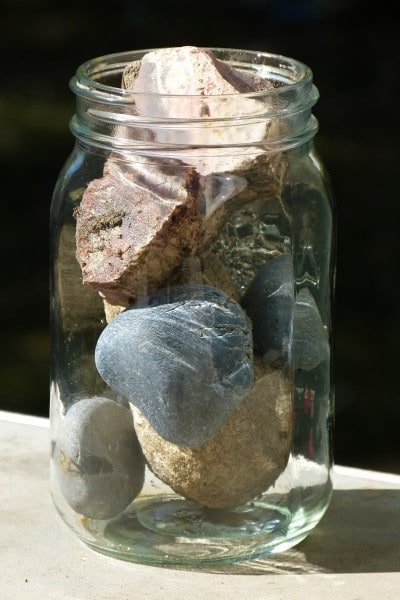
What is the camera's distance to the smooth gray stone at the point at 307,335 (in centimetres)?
115

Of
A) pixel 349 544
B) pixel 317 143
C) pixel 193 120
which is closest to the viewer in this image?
pixel 193 120

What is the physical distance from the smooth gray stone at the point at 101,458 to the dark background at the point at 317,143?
1.25 metres

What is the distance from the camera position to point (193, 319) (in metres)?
1.04

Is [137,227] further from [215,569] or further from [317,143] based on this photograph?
[317,143]

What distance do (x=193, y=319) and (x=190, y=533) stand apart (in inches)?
7.9

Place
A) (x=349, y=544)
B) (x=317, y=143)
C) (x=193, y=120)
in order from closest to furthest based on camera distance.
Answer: (x=193, y=120) < (x=349, y=544) < (x=317, y=143)

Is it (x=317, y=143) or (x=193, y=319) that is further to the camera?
(x=317, y=143)

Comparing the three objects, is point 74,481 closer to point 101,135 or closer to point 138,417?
point 138,417

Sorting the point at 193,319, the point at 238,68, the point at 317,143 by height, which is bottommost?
the point at 317,143

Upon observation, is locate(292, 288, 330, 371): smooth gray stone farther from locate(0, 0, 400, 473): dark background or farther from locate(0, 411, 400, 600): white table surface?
locate(0, 0, 400, 473): dark background

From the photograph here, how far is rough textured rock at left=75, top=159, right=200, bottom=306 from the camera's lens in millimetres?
1039

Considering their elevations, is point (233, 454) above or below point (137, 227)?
below

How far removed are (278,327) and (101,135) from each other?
0.72 feet

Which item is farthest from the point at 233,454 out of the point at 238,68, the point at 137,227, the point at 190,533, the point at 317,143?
the point at 317,143
